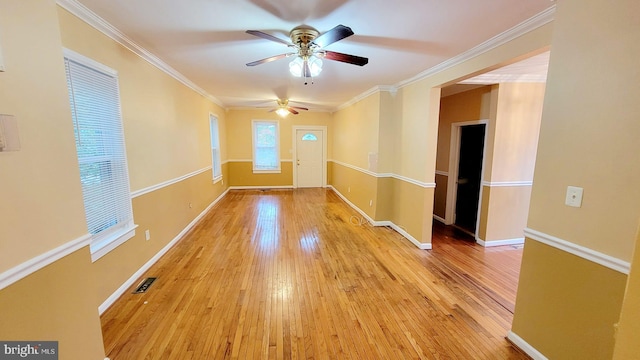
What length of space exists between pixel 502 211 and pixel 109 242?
4.82 meters

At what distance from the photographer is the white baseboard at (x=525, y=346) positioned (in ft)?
5.61

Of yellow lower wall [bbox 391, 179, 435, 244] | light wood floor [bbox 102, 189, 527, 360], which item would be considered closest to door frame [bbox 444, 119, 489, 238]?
light wood floor [bbox 102, 189, 527, 360]

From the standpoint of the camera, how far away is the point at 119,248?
2.33m

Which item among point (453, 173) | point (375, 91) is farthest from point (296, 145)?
point (453, 173)

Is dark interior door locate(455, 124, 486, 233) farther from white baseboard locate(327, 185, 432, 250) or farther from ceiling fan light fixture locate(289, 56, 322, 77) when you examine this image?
ceiling fan light fixture locate(289, 56, 322, 77)

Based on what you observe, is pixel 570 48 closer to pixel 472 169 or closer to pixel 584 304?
pixel 584 304

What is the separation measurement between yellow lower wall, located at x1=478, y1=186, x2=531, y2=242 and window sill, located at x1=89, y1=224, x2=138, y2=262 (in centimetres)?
454

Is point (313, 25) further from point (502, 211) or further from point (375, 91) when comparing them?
point (502, 211)

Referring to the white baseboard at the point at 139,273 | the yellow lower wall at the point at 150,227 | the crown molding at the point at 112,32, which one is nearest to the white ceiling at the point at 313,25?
the crown molding at the point at 112,32

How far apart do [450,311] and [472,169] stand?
10.1 ft

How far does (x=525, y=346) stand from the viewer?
1.79m

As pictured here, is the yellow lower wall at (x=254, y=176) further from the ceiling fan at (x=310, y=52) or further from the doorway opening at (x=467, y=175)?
the ceiling fan at (x=310, y=52)

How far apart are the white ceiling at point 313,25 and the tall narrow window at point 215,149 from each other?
2.53 m

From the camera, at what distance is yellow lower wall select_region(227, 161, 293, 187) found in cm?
750
